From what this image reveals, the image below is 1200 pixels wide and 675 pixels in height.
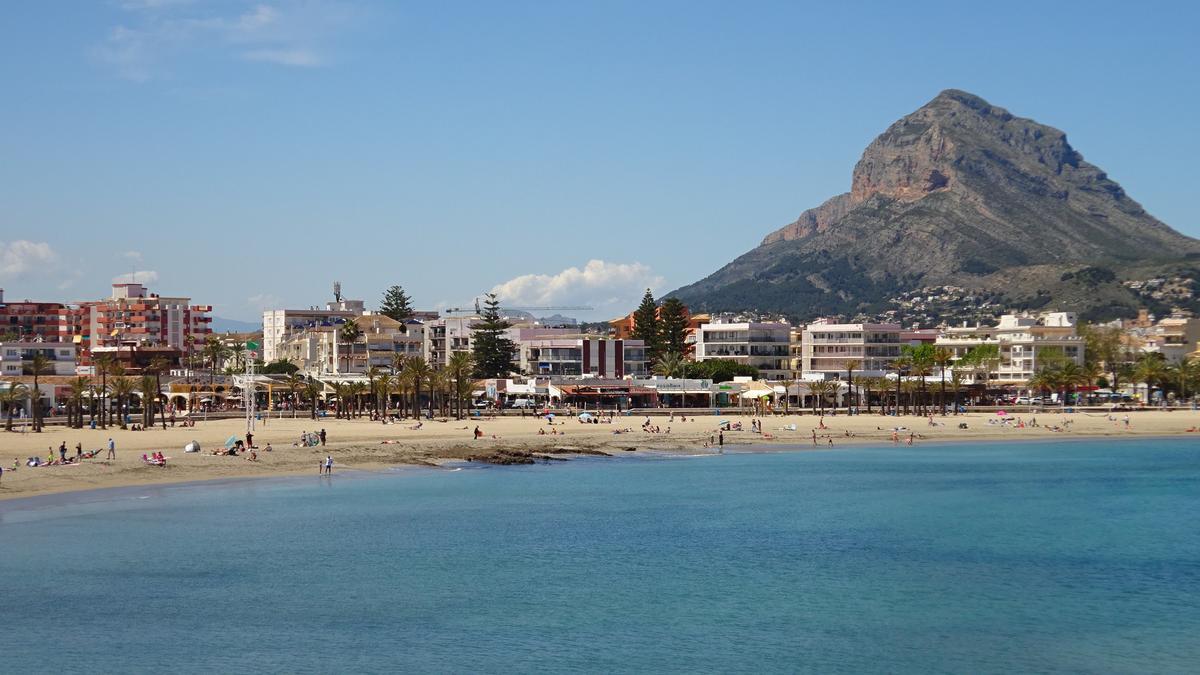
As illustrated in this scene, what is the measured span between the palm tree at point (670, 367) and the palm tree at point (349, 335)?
3429 cm

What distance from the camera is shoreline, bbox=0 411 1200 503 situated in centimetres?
6069

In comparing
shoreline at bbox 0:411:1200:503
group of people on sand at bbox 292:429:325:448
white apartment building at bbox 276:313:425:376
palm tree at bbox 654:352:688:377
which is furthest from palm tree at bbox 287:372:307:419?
palm tree at bbox 654:352:688:377

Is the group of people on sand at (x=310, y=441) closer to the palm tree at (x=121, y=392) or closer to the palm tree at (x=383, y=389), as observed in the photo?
the palm tree at (x=121, y=392)

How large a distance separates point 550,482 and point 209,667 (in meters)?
37.9

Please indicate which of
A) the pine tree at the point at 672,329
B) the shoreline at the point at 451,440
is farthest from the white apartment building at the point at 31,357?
the pine tree at the point at 672,329

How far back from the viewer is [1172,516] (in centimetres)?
5647

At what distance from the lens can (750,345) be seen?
484ft

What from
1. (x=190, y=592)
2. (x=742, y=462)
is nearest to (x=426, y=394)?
(x=742, y=462)

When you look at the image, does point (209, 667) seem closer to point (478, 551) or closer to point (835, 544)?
point (478, 551)

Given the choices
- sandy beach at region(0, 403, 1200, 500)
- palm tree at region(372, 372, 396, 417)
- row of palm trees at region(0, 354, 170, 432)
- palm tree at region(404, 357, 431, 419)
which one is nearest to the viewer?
sandy beach at region(0, 403, 1200, 500)

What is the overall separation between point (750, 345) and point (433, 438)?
222 feet

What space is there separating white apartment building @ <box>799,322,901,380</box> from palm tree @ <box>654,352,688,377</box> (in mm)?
14850

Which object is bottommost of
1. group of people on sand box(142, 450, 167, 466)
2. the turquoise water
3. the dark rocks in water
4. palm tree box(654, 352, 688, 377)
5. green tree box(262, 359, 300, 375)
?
the turquoise water

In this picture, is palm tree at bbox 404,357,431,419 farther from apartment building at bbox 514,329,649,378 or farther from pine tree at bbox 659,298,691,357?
pine tree at bbox 659,298,691,357
